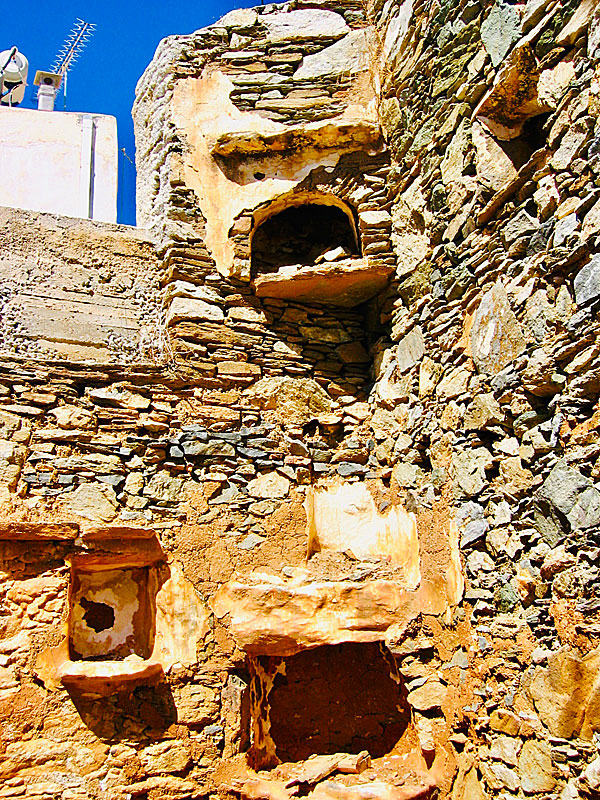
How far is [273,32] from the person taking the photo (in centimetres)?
521

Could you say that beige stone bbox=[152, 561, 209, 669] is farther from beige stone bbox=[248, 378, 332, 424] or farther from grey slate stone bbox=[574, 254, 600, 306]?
grey slate stone bbox=[574, 254, 600, 306]

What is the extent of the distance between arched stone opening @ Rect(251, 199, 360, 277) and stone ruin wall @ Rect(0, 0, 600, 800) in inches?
3.5

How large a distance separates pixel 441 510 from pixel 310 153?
251cm

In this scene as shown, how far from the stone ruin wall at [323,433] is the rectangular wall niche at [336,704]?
0.05 ft

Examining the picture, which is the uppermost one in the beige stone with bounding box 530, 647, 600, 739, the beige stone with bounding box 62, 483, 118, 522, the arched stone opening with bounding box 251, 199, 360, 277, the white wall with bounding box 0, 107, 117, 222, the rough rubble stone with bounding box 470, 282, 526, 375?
the white wall with bounding box 0, 107, 117, 222

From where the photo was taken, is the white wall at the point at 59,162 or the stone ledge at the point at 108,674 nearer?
the stone ledge at the point at 108,674

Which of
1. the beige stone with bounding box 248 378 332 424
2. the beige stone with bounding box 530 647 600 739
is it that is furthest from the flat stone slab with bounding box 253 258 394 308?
the beige stone with bounding box 530 647 600 739

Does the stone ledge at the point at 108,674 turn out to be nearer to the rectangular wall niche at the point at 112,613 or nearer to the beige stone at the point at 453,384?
the rectangular wall niche at the point at 112,613

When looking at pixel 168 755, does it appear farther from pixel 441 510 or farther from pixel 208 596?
pixel 441 510

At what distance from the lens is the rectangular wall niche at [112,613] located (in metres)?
3.86

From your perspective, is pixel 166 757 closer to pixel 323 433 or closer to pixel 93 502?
pixel 93 502

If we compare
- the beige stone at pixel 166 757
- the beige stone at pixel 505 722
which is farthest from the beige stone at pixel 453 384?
the beige stone at pixel 166 757

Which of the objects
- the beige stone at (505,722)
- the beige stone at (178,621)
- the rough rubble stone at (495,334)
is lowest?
the beige stone at (505,722)

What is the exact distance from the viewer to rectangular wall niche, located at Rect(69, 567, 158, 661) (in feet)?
12.7
